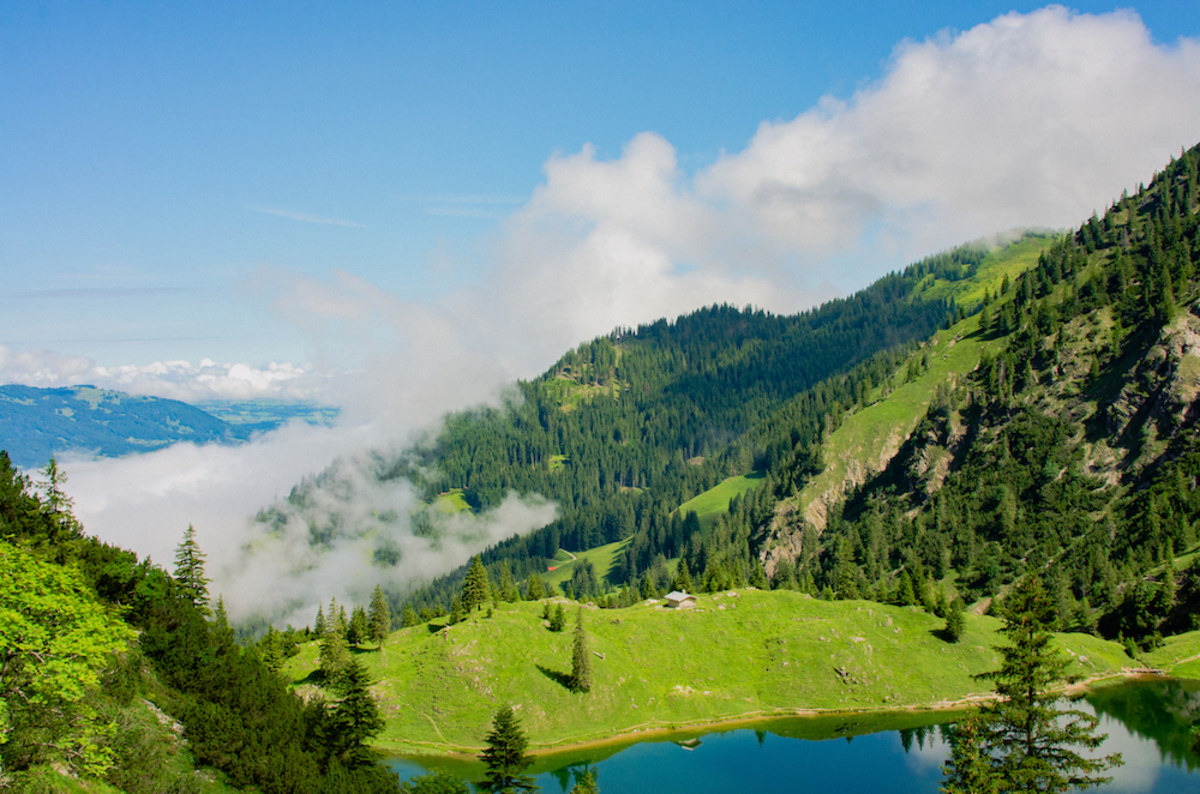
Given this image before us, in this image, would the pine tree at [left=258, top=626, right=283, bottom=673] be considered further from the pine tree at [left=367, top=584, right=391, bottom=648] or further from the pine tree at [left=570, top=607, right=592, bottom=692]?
the pine tree at [left=570, top=607, right=592, bottom=692]

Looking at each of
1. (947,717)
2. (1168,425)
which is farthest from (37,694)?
(1168,425)

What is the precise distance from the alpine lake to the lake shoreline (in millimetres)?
744

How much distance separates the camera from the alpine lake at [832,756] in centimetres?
8650

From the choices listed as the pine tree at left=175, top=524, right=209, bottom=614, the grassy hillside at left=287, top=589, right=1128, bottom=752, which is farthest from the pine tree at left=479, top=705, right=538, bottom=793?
the pine tree at left=175, top=524, right=209, bottom=614

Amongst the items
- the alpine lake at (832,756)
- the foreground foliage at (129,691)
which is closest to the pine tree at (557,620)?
the alpine lake at (832,756)

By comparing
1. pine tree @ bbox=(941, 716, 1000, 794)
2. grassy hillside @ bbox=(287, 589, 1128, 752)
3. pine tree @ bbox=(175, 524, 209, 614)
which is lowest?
grassy hillside @ bbox=(287, 589, 1128, 752)

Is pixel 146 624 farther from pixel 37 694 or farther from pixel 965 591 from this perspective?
pixel 965 591

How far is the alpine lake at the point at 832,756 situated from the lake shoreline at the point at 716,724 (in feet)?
2.44

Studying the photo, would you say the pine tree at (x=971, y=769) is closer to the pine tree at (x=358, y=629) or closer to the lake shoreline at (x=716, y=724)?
the lake shoreline at (x=716, y=724)

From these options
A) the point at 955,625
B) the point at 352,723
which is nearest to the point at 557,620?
the point at 352,723

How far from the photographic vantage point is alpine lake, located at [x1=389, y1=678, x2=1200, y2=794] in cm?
8650

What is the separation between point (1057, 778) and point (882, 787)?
55055mm

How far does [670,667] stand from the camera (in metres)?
120

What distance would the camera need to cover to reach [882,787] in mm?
85500
